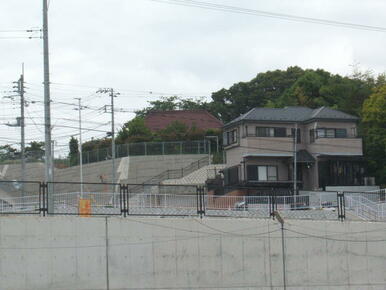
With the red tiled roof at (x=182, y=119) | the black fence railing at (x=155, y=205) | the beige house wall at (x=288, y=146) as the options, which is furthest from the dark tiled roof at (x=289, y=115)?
the red tiled roof at (x=182, y=119)

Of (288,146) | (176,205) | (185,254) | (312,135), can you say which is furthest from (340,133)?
(185,254)

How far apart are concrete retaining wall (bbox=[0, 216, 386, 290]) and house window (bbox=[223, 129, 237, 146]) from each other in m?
28.3

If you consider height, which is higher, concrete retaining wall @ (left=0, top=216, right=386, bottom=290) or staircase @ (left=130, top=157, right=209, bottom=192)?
staircase @ (left=130, top=157, right=209, bottom=192)

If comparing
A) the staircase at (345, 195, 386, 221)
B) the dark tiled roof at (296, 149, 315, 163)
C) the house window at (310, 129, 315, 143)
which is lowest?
the staircase at (345, 195, 386, 221)

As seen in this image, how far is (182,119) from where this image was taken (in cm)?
8406

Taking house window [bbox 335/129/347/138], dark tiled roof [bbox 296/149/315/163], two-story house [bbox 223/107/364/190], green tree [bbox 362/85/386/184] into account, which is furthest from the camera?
house window [bbox 335/129/347/138]

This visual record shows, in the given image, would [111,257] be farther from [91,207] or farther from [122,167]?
[122,167]

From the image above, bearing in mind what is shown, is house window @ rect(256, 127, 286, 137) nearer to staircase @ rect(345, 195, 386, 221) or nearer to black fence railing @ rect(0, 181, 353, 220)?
black fence railing @ rect(0, 181, 353, 220)

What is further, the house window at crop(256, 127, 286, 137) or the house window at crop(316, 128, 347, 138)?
the house window at crop(316, 128, 347, 138)

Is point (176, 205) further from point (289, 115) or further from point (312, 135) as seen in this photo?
point (289, 115)

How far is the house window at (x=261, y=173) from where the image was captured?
50.9m

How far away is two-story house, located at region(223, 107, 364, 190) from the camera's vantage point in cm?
5131

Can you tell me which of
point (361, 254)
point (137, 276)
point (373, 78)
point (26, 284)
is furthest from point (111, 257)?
point (373, 78)

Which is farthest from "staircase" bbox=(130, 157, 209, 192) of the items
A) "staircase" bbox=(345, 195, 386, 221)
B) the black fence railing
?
"staircase" bbox=(345, 195, 386, 221)
